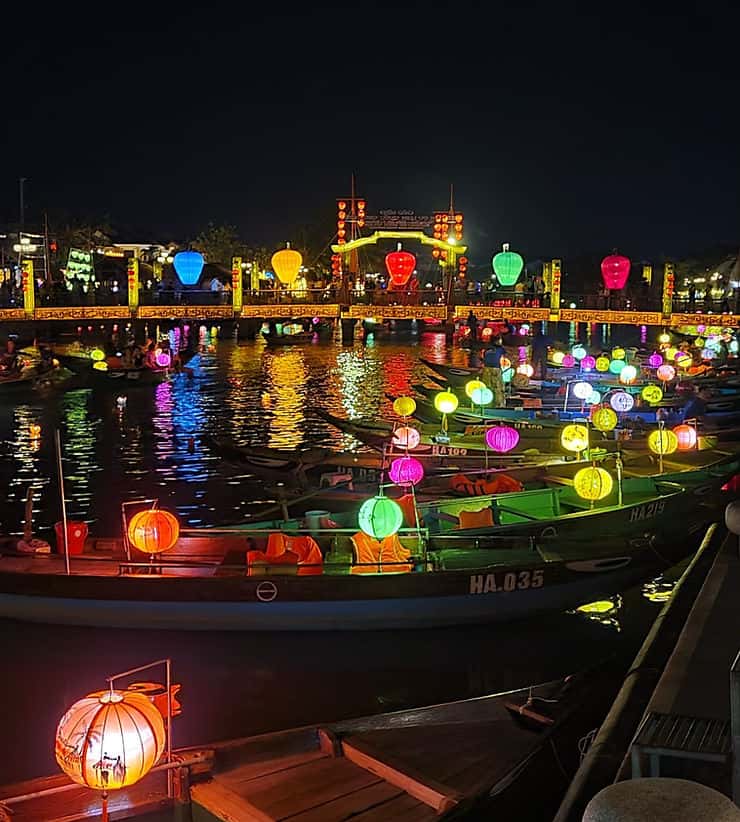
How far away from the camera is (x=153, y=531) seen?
1199cm

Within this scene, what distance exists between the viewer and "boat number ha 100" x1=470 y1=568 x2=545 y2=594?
1270 centimetres

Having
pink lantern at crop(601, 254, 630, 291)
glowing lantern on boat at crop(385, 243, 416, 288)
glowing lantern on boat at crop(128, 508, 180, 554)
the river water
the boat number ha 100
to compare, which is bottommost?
the river water

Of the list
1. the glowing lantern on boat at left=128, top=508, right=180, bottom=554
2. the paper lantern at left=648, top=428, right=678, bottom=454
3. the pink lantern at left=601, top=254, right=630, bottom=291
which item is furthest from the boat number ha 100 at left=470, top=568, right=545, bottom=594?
the pink lantern at left=601, top=254, right=630, bottom=291

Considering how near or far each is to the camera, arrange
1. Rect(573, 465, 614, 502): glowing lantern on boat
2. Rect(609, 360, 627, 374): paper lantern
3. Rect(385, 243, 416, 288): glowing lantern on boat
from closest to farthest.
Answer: Rect(573, 465, 614, 502): glowing lantern on boat → Rect(609, 360, 627, 374): paper lantern → Rect(385, 243, 416, 288): glowing lantern on boat

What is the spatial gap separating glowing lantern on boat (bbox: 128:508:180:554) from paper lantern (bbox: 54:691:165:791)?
5459 mm

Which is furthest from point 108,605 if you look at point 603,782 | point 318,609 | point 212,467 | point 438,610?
point 212,467

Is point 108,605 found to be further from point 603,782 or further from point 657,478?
point 657,478

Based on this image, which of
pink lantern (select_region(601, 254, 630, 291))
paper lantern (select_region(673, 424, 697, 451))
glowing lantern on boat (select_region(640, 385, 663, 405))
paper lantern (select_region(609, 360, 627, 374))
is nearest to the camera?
paper lantern (select_region(673, 424, 697, 451))

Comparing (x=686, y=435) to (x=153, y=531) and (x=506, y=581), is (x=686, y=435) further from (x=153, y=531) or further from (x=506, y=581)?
(x=153, y=531)

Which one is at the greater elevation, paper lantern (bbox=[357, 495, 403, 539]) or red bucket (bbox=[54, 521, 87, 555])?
paper lantern (bbox=[357, 495, 403, 539])

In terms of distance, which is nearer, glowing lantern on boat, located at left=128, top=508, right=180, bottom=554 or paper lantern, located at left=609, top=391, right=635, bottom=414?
glowing lantern on boat, located at left=128, top=508, right=180, bottom=554

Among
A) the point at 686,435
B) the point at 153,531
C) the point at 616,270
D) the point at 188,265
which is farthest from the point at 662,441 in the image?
the point at 188,265

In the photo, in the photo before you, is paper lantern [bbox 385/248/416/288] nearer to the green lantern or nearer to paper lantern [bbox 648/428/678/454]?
the green lantern

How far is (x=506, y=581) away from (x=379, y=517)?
2.05 metres
